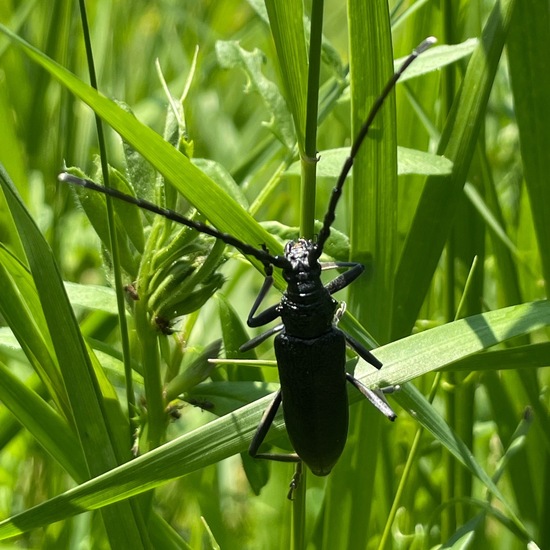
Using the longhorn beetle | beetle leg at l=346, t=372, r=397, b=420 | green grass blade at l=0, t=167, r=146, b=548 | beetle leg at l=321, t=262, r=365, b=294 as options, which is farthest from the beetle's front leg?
green grass blade at l=0, t=167, r=146, b=548

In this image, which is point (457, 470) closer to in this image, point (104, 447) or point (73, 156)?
point (104, 447)

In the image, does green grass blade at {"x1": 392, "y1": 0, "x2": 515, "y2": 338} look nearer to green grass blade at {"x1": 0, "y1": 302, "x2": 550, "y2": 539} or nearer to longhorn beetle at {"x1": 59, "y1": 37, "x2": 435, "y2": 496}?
longhorn beetle at {"x1": 59, "y1": 37, "x2": 435, "y2": 496}

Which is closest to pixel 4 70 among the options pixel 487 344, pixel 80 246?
pixel 80 246

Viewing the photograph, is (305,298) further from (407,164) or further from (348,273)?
(407,164)

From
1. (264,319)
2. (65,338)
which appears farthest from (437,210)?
(65,338)

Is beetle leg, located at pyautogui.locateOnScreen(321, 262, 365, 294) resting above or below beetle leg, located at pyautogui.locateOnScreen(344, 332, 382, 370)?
above

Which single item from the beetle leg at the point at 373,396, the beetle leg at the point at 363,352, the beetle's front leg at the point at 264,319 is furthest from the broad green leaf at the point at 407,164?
the beetle leg at the point at 373,396
